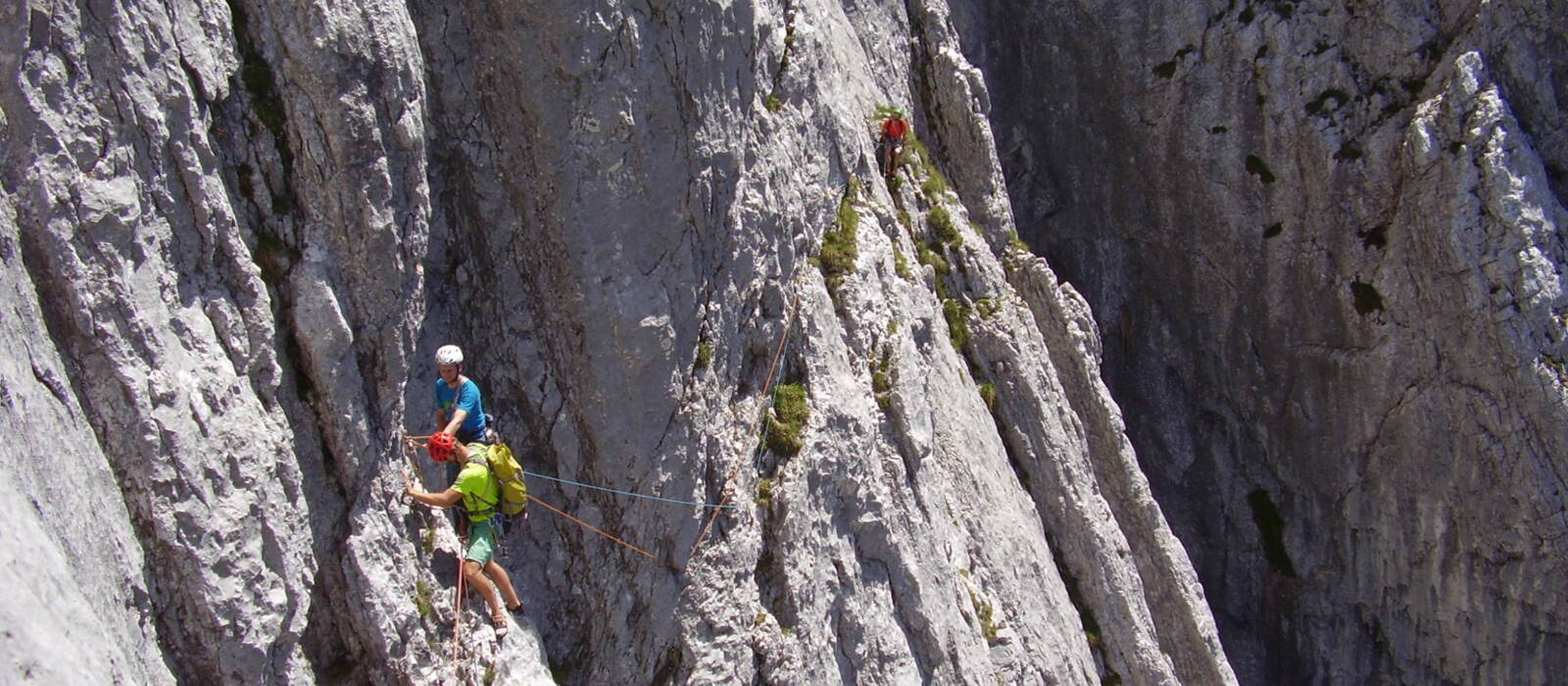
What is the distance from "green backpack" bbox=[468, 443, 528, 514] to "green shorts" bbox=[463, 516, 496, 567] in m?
Result: 0.28

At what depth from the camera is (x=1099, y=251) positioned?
27766 mm

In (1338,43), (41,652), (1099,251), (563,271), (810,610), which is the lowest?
(41,652)

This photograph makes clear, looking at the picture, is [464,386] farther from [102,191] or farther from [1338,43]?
[1338,43]

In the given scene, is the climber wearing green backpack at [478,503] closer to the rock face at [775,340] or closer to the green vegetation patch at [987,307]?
the rock face at [775,340]

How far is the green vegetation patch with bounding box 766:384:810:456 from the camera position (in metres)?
14.7

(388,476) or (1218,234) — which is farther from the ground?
(1218,234)

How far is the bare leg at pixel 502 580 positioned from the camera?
1251cm

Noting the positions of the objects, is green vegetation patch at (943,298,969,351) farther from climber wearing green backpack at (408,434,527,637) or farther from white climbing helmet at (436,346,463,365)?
white climbing helmet at (436,346,463,365)

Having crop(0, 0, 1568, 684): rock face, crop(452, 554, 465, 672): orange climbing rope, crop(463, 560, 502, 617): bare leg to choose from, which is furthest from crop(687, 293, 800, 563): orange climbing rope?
crop(452, 554, 465, 672): orange climbing rope

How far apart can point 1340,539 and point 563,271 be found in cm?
2062

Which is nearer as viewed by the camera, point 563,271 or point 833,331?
point 563,271

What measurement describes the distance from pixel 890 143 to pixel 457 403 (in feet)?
36.2

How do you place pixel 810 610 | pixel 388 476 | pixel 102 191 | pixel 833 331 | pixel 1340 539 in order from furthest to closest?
pixel 1340 539 → pixel 833 331 → pixel 810 610 → pixel 388 476 → pixel 102 191

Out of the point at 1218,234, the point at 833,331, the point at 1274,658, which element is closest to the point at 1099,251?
the point at 1218,234
